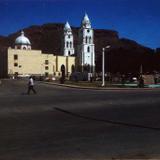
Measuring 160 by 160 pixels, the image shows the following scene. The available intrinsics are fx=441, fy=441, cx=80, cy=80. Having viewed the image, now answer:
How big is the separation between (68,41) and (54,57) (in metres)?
18.3

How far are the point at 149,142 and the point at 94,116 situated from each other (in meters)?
6.28

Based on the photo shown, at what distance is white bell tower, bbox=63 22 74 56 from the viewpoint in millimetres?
178200

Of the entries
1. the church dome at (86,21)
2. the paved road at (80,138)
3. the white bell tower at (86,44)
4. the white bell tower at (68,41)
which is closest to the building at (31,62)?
the white bell tower at (86,44)

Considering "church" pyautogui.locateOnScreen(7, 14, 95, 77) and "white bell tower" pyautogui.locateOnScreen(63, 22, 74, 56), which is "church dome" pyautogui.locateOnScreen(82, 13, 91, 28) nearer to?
"church" pyautogui.locateOnScreen(7, 14, 95, 77)

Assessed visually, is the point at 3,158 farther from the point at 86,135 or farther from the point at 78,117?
the point at 78,117

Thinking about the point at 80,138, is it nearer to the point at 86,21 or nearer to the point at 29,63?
the point at 29,63

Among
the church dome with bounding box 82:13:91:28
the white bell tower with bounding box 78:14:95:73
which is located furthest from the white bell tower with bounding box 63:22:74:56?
the church dome with bounding box 82:13:91:28

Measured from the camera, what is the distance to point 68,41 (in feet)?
597

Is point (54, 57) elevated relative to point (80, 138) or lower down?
elevated

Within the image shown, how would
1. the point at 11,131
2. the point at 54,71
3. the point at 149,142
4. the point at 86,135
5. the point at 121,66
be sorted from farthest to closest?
1. the point at 54,71
2. the point at 121,66
3. the point at 11,131
4. the point at 86,135
5. the point at 149,142

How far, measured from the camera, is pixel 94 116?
1614 centimetres

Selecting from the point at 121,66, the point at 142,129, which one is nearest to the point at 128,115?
the point at 142,129

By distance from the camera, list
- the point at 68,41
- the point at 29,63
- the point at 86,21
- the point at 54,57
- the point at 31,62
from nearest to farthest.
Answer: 1. the point at 29,63
2. the point at 31,62
3. the point at 54,57
4. the point at 86,21
5. the point at 68,41

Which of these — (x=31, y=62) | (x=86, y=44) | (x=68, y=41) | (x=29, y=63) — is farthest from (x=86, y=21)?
(x=29, y=63)
